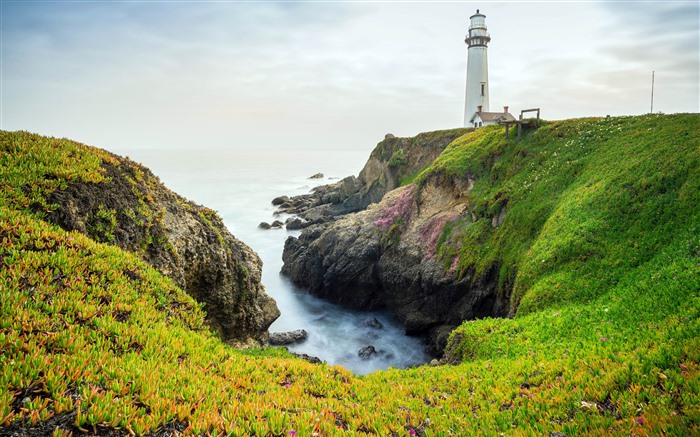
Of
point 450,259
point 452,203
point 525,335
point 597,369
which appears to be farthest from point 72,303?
point 452,203

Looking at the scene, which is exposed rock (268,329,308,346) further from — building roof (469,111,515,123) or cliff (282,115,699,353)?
building roof (469,111,515,123)

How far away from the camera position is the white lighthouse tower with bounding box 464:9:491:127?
62.9 m

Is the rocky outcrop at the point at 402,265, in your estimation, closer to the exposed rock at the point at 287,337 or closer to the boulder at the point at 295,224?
the exposed rock at the point at 287,337

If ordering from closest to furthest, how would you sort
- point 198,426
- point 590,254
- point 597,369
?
1. point 198,426
2. point 597,369
3. point 590,254

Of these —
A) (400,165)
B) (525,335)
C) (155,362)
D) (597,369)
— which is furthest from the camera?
(400,165)

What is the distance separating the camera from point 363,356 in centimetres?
2709

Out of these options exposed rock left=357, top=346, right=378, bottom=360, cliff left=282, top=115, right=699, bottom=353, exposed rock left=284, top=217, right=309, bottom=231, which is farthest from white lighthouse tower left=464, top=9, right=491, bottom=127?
exposed rock left=357, top=346, right=378, bottom=360

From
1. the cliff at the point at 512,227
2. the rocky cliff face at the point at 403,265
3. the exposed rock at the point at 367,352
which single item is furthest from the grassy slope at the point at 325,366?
the exposed rock at the point at 367,352

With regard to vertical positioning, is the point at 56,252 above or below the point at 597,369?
above

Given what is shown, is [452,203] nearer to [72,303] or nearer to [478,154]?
[478,154]

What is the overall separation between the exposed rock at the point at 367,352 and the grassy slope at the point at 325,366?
1191 cm

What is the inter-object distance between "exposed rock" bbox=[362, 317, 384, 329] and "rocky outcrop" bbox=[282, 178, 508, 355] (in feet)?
6.06

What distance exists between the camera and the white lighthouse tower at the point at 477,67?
62.9 metres

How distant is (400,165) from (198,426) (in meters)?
59.0
